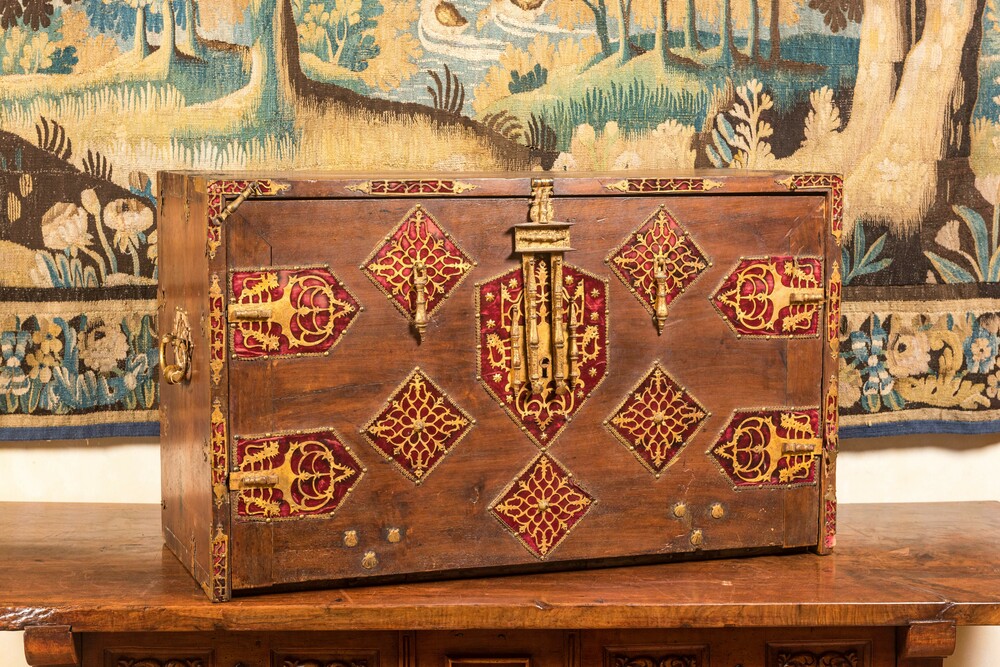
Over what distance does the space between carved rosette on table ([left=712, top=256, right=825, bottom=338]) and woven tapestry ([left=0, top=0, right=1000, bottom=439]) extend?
15.1 inches

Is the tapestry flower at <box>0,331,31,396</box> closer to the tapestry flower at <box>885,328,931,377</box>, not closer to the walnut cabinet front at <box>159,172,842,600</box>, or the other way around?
the walnut cabinet front at <box>159,172,842,600</box>

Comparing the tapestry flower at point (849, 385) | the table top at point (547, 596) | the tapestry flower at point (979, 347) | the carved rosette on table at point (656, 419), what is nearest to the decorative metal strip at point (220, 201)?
the table top at point (547, 596)

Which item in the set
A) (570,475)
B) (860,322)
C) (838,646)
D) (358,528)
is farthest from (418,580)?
(860,322)

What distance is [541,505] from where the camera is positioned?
1.52m

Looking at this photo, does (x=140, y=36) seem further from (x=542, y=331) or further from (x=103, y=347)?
(x=542, y=331)

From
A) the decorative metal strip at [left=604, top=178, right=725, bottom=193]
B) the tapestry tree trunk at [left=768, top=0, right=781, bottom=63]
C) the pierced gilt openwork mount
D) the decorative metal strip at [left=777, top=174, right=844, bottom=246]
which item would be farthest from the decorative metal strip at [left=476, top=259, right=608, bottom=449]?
the tapestry tree trunk at [left=768, top=0, right=781, bottom=63]

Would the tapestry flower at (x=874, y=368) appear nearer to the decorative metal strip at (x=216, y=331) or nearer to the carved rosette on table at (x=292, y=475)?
the carved rosette on table at (x=292, y=475)

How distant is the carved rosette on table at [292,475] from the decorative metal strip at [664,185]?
0.48 meters

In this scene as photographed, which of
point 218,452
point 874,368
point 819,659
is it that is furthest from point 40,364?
point 874,368

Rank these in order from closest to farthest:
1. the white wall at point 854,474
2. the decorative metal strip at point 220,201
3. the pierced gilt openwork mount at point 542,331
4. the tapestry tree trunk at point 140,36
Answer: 1. the decorative metal strip at point 220,201
2. the pierced gilt openwork mount at point 542,331
3. the tapestry tree trunk at point 140,36
4. the white wall at point 854,474

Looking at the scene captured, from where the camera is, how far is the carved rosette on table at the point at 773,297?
156 centimetres

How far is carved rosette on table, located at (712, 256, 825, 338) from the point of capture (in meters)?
1.56

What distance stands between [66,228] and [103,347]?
0.19 meters

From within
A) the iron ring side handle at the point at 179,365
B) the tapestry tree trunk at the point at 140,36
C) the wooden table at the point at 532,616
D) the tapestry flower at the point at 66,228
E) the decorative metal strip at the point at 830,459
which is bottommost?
the wooden table at the point at 532,616
